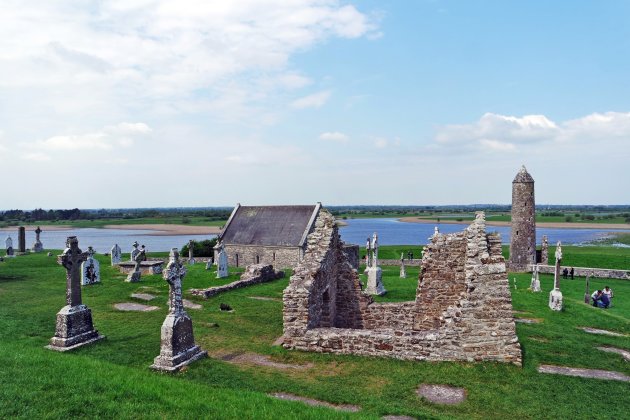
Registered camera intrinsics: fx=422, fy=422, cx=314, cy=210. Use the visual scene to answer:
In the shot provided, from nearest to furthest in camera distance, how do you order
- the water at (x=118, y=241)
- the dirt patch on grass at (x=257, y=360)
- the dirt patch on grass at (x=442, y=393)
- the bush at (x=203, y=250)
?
the dirt patch on grass at (x=442, y=393), the dirt patch on grass at (x=257, y=360), the bush at (x=203, y=250), the water at (x=118, y=241)

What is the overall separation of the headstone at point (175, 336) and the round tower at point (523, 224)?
3126 centimetres

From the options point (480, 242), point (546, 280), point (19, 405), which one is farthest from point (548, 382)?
point (546, 280)

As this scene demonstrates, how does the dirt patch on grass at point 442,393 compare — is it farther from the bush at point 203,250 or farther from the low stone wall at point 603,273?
the bush at point 203,250

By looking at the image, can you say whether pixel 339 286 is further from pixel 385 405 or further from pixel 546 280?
pixel 546 280

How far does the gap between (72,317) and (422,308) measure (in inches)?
397

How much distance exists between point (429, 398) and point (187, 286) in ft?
53.2

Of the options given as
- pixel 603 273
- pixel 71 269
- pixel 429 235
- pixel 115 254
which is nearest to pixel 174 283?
pixel 71 269

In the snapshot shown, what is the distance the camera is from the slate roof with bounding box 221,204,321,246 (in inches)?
1358

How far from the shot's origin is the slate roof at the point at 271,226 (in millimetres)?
34500

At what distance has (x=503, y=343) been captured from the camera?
9.90 meters

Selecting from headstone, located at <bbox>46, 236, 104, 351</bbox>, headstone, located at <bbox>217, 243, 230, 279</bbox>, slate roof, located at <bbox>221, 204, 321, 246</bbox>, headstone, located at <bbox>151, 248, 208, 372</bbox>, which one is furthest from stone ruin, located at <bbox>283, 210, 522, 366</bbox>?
slate roof, located at <bbox>221, 204, 321, 246</bbox>

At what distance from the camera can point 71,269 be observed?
37.9ft

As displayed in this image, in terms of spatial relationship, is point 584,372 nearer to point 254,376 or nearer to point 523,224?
point 254,376

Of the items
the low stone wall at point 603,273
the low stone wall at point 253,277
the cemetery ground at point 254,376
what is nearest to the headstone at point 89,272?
the cemetery ground at point 254,376
